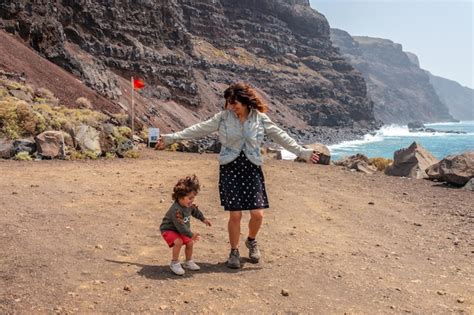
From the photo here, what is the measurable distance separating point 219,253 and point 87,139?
10742 millimetres

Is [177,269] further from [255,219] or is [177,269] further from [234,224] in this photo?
[255,219]

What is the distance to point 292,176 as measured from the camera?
45.3 ft

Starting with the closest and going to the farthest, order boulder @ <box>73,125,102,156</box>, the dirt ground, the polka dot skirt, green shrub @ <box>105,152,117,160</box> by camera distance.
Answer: the dirt ground → the polka dot skirt → boulder @ <box>73,125,102,156</box> → green shrub @ <box>105,152,117,160</box>

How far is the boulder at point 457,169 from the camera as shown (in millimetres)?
13625

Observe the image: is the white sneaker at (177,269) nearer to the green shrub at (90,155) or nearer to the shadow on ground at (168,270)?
the shadow on ground at (168,270)

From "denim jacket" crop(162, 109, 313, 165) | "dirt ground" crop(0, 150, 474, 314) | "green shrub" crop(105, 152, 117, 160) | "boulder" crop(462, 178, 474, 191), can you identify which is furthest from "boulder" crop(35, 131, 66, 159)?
"boulder" crop(462, 178, 474, 191)

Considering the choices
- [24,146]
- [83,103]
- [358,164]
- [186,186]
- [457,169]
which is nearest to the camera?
[186,186]

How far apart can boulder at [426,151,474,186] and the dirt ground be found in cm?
254

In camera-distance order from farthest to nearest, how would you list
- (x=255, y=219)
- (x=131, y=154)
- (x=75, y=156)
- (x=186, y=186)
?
(x=131, y=154) → (x=75, y=156) → (x=255, y=219) → (x=186, y=186)

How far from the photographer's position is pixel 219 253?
19.5ft

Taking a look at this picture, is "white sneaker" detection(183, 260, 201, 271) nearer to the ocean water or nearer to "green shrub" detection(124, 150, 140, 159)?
"green shrub" detection(124, 150, 140, 159)

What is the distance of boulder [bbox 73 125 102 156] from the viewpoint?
49.3ft

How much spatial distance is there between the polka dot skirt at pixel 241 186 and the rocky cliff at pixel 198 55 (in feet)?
91.5

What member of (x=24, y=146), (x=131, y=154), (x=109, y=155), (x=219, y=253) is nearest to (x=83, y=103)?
(x=131, y=154)
